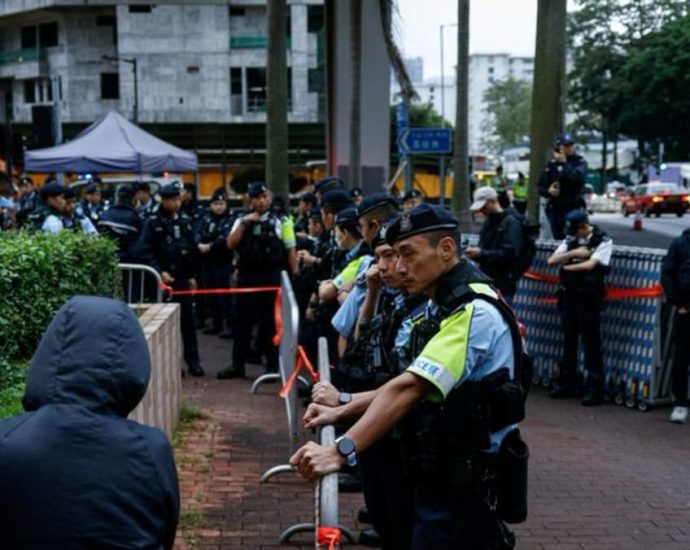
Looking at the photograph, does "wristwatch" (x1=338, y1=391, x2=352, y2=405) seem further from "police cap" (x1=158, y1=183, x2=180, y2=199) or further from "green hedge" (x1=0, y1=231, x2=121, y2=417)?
"police cap" (x1=158, y1=183, x2=180, y2=199)

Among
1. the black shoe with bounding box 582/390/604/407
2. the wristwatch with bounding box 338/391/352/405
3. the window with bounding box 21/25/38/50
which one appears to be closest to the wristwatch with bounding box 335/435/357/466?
the wristwatch with bounding box 338/391/352/405

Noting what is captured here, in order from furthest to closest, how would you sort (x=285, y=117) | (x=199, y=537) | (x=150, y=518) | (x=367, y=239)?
(x=285, y=117) → (x=367, y=239) → (x=199, y=537) → (x=150, y=518)

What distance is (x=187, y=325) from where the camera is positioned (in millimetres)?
10289

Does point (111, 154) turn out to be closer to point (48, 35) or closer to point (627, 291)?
point (627, 291)

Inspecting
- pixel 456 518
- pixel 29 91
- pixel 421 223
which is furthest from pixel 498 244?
pixel 29 91

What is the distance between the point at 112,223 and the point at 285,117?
517 centimetres

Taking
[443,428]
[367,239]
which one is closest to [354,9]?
[367,239]

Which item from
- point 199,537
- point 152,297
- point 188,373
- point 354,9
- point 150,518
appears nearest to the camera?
point 150,518

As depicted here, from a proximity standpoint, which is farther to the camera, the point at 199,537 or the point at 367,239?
the point at 367,239

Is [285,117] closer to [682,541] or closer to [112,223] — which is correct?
[112,223]

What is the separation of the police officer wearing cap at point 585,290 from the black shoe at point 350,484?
3.70m

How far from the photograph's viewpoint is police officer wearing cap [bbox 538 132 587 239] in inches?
477

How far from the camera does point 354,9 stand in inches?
744

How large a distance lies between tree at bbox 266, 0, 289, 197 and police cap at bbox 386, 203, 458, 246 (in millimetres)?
11822
